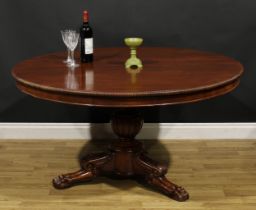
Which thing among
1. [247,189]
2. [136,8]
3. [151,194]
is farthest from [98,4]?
[247,189]

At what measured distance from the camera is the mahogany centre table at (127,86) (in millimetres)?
2088

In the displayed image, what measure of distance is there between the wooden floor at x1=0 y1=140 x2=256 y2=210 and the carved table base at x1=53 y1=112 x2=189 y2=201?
0.21ft

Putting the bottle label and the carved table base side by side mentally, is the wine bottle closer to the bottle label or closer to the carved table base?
the bottle label

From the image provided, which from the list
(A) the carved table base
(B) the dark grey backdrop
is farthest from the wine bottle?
(B) the dark grey backdrop

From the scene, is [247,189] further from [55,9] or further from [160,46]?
[55,9]

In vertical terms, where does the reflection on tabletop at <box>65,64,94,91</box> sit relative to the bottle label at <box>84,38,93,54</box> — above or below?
below

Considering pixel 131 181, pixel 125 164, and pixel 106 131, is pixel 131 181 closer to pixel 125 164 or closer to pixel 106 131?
pixel 125 164

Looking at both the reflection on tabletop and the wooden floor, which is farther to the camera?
the wooden floor

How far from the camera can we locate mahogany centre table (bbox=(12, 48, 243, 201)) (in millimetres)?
2088

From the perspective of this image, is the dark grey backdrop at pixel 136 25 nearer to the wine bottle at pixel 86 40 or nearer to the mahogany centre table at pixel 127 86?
the mahogany centre table at pixel 127 86

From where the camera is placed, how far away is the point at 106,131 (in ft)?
11.8

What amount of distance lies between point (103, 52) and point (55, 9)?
631mm

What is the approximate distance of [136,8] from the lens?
3369mm

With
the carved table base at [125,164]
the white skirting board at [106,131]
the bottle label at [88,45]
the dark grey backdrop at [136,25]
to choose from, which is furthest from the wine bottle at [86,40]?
the white skirting board at [106,131]
